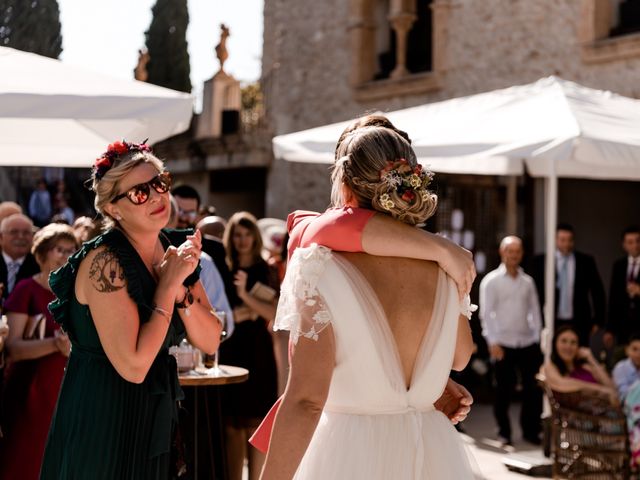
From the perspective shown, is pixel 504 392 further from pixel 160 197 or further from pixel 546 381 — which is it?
pixel 160 197

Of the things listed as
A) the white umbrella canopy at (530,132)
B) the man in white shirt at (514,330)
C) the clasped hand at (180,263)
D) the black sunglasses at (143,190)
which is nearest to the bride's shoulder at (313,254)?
the clasped hand at (180,263)

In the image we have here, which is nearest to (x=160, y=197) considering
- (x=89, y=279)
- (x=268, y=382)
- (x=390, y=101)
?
(x=89, y=279)

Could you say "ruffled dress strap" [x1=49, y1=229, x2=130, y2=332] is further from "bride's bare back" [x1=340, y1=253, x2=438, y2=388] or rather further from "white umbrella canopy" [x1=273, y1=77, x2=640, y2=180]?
"white umbrella canopy" [x1=273, y1=77, x2=640, y2=180]

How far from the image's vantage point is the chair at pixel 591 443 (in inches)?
255

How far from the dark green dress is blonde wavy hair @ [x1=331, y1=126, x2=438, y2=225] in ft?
2.89

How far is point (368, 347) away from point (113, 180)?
115 cm

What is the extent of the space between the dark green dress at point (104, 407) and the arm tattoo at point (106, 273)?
1.0 inches

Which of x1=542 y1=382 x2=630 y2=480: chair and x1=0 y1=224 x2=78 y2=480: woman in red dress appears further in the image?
x1=542 y1=382 x2=630 y2=480: chair

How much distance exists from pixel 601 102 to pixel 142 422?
5131 millimetres

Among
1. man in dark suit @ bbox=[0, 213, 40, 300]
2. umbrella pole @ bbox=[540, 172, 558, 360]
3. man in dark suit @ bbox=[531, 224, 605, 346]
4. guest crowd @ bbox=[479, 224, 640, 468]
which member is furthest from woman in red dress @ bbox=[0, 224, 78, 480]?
man in dark suit @ bbox=[531, 224, 605, 346]

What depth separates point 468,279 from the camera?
2.69 meters

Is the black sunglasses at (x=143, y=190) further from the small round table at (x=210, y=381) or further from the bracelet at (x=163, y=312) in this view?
the small round table at (x=210, y=381)

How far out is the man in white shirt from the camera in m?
9.12

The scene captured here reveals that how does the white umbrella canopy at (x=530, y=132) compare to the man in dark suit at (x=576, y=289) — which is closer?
the white umbrella canopy at (x=530, y=132)
